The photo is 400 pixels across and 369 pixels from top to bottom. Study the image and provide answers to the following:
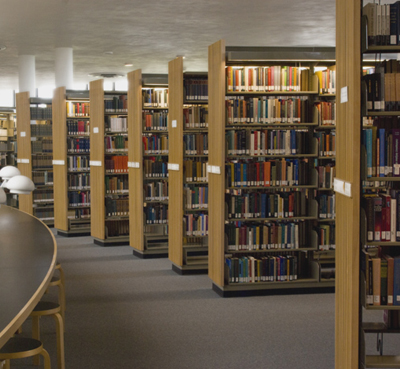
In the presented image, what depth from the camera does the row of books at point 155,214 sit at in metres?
8.23

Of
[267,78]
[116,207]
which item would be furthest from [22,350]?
[116,207]

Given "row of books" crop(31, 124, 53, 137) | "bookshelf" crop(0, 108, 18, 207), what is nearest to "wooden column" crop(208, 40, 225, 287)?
"row of books" crop(31, 124, 53, 137)

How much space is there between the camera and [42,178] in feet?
35.1

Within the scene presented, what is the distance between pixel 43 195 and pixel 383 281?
28.3ft

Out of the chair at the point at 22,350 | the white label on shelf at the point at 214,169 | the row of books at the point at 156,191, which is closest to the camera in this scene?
the chair at the point at 22,350

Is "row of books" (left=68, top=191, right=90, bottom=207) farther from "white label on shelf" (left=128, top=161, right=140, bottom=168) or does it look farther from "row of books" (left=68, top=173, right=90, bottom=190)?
"white label on shelf" (left=128, top=161, right=140, bottom=168)

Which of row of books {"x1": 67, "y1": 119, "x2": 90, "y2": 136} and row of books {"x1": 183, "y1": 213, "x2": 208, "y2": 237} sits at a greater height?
row of books {"x1": 67, "y1": 119, "x2": 90, "y2": 136}

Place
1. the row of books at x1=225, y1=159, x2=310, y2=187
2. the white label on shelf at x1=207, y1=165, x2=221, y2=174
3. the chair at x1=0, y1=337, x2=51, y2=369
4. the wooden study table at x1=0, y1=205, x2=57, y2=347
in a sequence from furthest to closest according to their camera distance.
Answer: the row of books at x1=225, y1=159, x2=310, y2=187, the white label on shelf at x1=207, y1=165, x2=221, y2=174, the chair at x1=0, y1=337, x2=51, y2=369, the wooden study table at x1=0, y1=205, x2=57, y2=347

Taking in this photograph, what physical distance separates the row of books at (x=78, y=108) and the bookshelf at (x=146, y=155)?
8.17ft

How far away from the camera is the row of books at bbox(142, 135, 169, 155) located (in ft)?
26.5

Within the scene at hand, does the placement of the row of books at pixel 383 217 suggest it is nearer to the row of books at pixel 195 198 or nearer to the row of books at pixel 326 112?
the row of books at pixel 326 112

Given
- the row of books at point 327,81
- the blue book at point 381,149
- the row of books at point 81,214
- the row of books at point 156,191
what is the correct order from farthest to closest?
the row of books at point 81,214, the row of books at point 156,191, the row of books at point 327,81, the blue book at point 381,149

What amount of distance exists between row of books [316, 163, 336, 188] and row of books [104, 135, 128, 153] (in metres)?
3.80

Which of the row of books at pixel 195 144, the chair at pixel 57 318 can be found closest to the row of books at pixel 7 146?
the row of books at pixel 195 144
